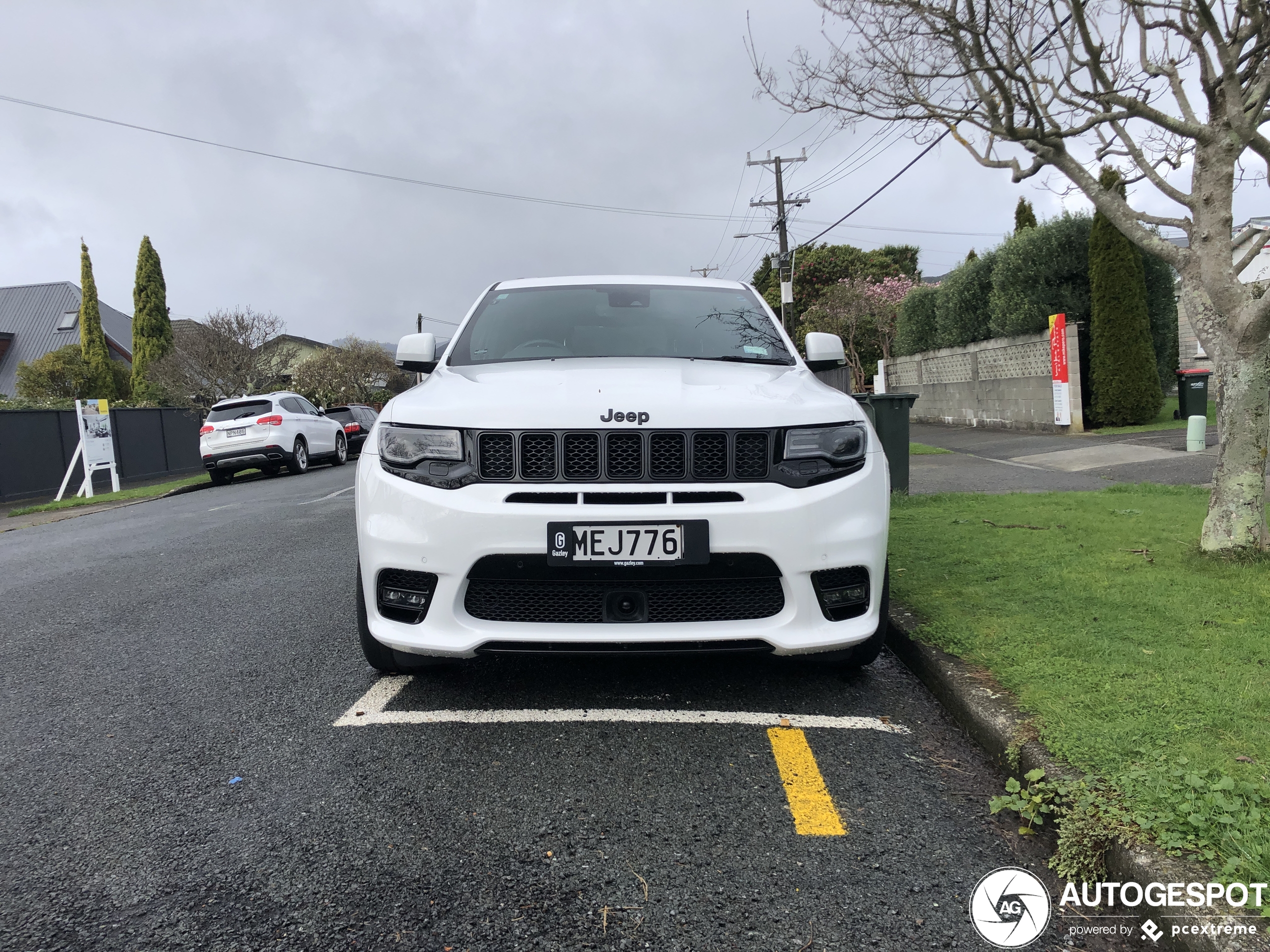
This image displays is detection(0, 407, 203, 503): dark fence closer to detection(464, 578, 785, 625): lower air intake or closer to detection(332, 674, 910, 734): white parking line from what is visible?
detection(332, 674, 910, 734): white parking line

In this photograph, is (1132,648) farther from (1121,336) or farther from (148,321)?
(148,321)

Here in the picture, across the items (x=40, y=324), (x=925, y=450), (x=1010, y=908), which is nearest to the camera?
(x=1010, y=908)

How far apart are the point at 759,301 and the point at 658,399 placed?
1.87m

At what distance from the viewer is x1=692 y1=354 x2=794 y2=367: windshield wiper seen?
378cm

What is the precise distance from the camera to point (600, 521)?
269 centimetres

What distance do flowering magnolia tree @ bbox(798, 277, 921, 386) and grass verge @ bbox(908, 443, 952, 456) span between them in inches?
527

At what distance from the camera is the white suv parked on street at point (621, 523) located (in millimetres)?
2707

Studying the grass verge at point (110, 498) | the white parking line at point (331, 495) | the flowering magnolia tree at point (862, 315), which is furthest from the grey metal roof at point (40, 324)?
the white parking line at point (331, 495)

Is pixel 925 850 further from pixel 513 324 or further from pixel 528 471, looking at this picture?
pixel 513 324

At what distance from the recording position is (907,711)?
10.2 ft

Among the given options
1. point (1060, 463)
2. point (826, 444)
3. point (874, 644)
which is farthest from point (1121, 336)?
point (826, 444)

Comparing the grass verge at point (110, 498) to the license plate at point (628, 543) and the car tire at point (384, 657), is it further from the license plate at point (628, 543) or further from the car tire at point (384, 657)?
the license plate at point (628, 543)

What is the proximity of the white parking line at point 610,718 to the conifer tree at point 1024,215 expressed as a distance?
81.1 ft

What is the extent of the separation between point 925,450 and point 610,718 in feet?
40.2
